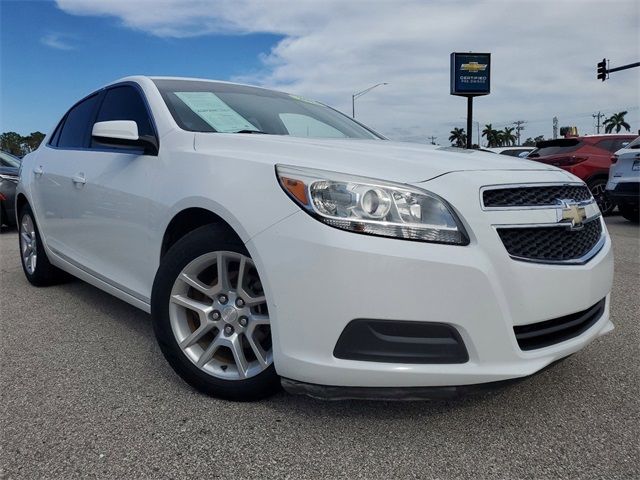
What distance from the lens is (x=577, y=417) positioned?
2.22m

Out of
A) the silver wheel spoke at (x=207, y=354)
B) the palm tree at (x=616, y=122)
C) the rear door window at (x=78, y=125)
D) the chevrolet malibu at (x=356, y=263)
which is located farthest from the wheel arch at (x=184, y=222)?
the palm tree at (x=616, y=122)

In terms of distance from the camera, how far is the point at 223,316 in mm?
2312

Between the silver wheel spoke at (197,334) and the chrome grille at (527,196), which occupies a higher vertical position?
the chrome grille at (527,196)

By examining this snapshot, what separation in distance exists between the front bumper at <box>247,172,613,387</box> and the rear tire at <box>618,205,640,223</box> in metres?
8.09

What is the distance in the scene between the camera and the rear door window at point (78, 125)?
3814mm

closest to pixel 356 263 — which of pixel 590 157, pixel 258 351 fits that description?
pixel 258 351

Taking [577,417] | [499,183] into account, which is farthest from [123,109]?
[577,417]

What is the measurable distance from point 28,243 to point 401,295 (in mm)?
4091

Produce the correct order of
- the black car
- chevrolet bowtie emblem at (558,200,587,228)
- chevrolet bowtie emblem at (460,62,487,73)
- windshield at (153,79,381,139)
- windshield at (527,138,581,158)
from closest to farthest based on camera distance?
chevrolet bowtie emblem at (558,200,587,228) → windshield at (153,79,381,139) → the black car → windshield at (527,138,581,158) → chevrolet bowtie emblem at (460,62,487,73)

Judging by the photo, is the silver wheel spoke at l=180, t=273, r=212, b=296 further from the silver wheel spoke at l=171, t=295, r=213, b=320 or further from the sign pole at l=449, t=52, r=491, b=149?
the sign pole at l=449, t=52, r=491, b=149

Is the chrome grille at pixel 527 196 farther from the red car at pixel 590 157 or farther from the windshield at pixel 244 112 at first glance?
the red car at pixel 590 157

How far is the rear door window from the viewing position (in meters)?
3.81

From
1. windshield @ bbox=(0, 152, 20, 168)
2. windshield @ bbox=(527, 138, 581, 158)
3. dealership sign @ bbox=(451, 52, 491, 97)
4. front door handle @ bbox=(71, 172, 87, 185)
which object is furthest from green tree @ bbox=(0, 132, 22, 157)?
front door handle @ bbox=(71, 172, 87, 185)

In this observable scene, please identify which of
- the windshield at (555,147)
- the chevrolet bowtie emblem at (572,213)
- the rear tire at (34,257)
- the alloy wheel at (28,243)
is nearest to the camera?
the chevrolet bowtie emblem at (572,213)
